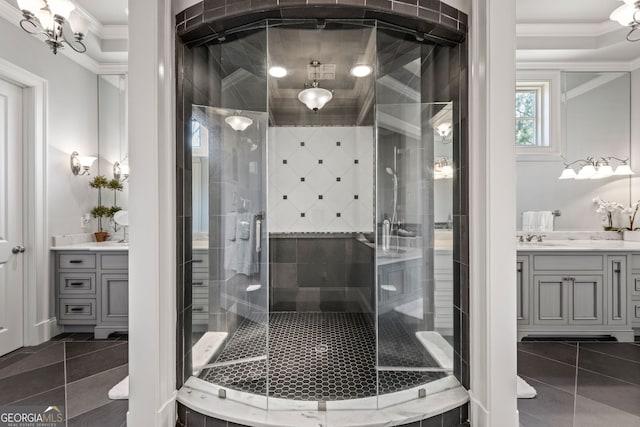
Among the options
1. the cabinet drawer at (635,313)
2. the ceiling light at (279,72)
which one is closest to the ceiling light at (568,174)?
the cabinet drawer at (635,313)

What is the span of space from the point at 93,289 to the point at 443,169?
10.8 ft

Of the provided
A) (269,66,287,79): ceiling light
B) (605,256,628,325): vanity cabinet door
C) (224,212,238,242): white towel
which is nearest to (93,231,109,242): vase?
(224,212,238,242): white towel

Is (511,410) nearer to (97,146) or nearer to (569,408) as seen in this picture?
(569,408)

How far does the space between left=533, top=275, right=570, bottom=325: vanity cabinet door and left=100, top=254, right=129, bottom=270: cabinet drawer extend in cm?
384

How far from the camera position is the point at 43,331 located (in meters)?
3.06

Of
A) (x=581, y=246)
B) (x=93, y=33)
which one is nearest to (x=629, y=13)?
(x=581, y=246)

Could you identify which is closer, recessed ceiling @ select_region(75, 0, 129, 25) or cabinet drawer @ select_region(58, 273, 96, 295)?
recessed ceiling @ select_region(75, 0, 129, 25)

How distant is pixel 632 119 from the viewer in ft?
11.8

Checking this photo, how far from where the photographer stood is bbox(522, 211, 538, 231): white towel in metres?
3.62

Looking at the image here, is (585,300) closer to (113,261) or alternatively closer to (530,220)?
(530,220)

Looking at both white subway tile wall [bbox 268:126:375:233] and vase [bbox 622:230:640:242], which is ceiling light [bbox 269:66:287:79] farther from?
vase [bbox 622:230:640:242]

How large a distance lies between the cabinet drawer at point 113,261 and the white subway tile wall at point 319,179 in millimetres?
1780

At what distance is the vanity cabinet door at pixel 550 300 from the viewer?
9.93 ft

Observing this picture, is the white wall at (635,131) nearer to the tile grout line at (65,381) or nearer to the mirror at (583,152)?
the mirror at (583,152)
